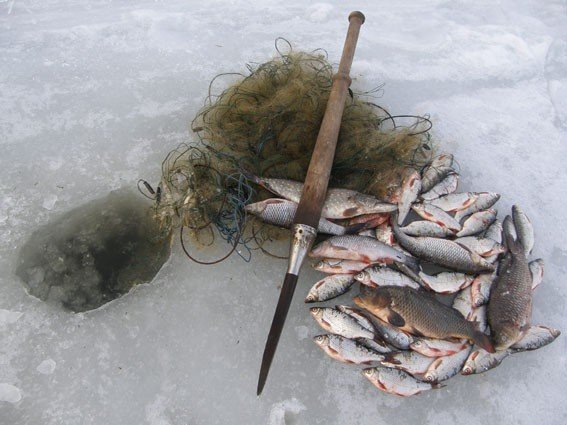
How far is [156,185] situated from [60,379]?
1.47 meters

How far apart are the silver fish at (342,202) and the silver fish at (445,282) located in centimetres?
56

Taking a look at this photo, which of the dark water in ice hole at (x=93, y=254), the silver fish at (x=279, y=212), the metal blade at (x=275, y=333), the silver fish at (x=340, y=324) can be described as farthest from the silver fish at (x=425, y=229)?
the dark water in ice hole at (x=93, y=254)

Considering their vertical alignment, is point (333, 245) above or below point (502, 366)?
above

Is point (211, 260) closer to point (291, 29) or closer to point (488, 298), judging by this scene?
point (488, 298)

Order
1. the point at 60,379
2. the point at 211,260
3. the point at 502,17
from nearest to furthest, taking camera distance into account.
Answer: the point at 60,379
the point at 211,260
the point at 502,17

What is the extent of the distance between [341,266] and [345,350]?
0.56 m

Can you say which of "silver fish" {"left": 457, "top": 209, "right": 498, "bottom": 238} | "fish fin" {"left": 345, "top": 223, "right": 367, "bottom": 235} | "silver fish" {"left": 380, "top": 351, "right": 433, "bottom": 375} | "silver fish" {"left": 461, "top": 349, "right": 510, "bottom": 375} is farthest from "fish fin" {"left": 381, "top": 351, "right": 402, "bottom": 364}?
"silver fish" {"left": 457, "top": 209, "right": 498, "bottom": 238}

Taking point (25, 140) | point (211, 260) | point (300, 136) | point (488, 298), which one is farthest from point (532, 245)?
point (25, 140)

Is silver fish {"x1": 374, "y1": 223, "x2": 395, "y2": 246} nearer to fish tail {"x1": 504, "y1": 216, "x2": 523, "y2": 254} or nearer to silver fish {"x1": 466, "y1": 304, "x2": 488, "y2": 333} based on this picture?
silver fish {"x1": 466, "y1": 304, "x2": 488, "y2": 333}

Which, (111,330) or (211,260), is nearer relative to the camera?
(111,330)

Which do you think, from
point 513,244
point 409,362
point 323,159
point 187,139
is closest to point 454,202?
point 513,244

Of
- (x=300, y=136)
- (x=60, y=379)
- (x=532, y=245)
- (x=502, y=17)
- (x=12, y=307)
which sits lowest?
(x=60, y=379)

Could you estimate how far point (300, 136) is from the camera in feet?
10.1

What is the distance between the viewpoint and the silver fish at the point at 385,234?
114 inches
